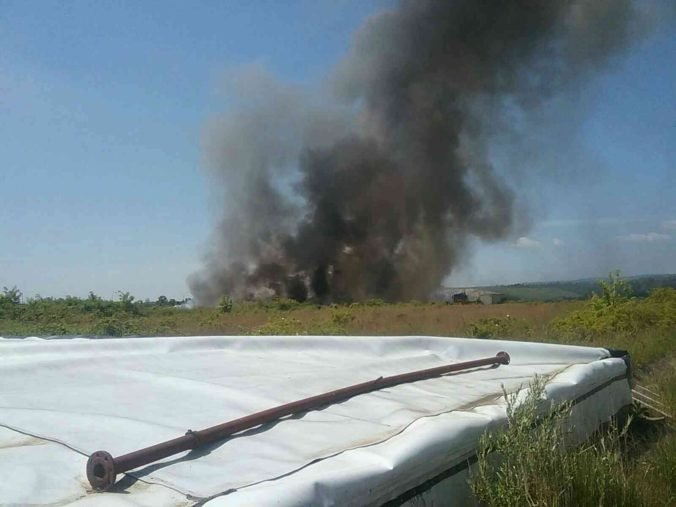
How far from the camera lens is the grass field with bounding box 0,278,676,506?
8.57ft

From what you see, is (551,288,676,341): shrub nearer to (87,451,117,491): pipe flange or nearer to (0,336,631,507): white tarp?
(0,336,631,507): white tarp

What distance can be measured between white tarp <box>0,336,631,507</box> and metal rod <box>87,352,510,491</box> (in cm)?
3

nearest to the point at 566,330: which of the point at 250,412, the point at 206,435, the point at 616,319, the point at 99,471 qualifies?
the point at 616,319

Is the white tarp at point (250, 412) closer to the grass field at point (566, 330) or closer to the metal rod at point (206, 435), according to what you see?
the metal rod at point (206, 435)

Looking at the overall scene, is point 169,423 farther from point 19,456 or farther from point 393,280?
point 393,280

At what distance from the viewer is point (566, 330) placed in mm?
11758

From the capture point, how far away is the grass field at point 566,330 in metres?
2.61

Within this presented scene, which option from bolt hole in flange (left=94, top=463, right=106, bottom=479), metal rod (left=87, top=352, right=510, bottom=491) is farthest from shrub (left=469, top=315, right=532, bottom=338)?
bolt hole in flange (left=94, top=463, right=106, bottom=479)

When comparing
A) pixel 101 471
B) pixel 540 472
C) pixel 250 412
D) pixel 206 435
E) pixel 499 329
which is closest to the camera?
pixel 101 471

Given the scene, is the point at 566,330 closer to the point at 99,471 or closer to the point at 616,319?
the point at 616,319

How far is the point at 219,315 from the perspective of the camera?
21812 mm

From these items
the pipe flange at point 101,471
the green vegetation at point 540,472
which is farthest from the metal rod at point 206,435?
the green vegetation at point 540,472

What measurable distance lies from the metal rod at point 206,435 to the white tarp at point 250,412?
31 mm

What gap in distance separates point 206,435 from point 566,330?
416 inches
